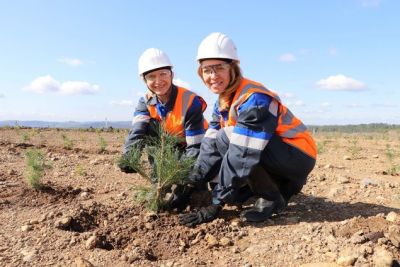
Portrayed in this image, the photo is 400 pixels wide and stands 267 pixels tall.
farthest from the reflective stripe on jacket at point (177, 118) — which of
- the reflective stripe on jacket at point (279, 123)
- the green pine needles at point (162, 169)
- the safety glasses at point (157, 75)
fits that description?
the reflective stripe on jacket at point (279, 123)

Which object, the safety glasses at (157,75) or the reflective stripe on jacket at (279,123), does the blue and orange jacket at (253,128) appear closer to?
the reflective stripe on jacket at (279,123)

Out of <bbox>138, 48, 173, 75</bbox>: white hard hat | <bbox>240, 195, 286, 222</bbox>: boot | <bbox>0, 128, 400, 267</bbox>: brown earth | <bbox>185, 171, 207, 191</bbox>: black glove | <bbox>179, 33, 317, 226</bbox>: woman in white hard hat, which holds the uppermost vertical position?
<bbox>138, 48, 173, 75</bbox>: white hard hat

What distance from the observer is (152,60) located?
3.63m

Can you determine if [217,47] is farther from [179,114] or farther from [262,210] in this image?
[262,210]

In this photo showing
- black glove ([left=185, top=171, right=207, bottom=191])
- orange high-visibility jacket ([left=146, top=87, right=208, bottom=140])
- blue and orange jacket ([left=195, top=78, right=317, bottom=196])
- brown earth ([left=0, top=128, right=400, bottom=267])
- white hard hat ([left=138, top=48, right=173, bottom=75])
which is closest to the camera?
brown earth ([left=0, top=128, right=400, bottom=267])

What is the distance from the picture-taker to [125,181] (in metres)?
4.87

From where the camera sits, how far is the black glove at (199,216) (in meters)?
3.21

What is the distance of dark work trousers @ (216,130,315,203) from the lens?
10.2 ft

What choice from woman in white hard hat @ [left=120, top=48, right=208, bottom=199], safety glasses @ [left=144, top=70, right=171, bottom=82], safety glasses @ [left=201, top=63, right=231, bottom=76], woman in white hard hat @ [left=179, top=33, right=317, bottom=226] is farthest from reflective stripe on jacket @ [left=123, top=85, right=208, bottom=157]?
safety glasses @ [left=201, top=63, right=231, bottom=76]

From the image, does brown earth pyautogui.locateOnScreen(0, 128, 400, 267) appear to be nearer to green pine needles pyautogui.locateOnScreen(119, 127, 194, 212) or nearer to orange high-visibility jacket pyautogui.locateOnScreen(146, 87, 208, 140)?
green pine needles pyautogui.locateOnScreen(119, 127, 194, 212)

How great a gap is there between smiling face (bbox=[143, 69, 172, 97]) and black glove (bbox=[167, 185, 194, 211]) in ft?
2.98

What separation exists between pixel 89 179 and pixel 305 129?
2810mm

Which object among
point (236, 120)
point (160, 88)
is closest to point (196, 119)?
point (160, 88)

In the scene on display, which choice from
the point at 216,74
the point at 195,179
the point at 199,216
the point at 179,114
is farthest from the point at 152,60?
the point at 199,216
